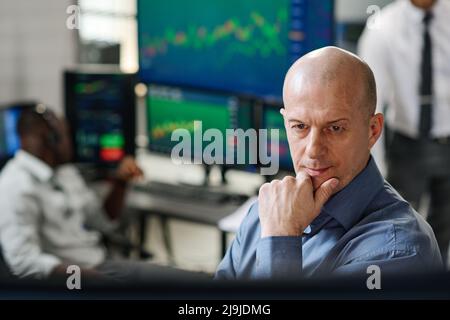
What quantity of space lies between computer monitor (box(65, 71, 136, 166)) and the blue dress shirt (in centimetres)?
203

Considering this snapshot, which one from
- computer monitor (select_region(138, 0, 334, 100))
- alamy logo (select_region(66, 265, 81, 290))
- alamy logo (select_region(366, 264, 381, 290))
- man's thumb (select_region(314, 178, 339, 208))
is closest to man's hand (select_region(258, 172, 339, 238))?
man's thumb (select_region(314, 178, 339, 208))

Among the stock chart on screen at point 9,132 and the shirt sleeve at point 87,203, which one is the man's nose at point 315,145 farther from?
the stock chart on screen at point 9,132

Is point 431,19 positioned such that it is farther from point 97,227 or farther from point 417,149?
point 97,227

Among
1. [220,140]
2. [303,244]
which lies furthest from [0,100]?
[303,244]

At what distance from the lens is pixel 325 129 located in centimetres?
106

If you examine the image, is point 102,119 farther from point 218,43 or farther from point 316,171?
point 316,171

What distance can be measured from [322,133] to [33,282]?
0.44m

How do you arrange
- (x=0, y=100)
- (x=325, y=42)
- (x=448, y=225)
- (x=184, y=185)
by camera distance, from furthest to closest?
(x=0, y=100) → (x=184, y=185) → (x=448, y=225) → (x=325, y=42)

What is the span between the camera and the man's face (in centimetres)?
105

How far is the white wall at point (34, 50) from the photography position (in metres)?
3.21

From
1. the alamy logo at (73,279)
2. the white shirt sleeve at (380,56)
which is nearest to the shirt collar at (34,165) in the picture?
the white shirt sleeve at (380,56)

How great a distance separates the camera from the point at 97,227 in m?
2.82

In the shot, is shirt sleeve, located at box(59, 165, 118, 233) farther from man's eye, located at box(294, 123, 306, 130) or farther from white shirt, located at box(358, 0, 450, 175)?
man's eye, located at box(294, 123, 306, 130)

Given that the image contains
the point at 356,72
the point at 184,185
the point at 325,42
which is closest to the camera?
the point at 356,72
